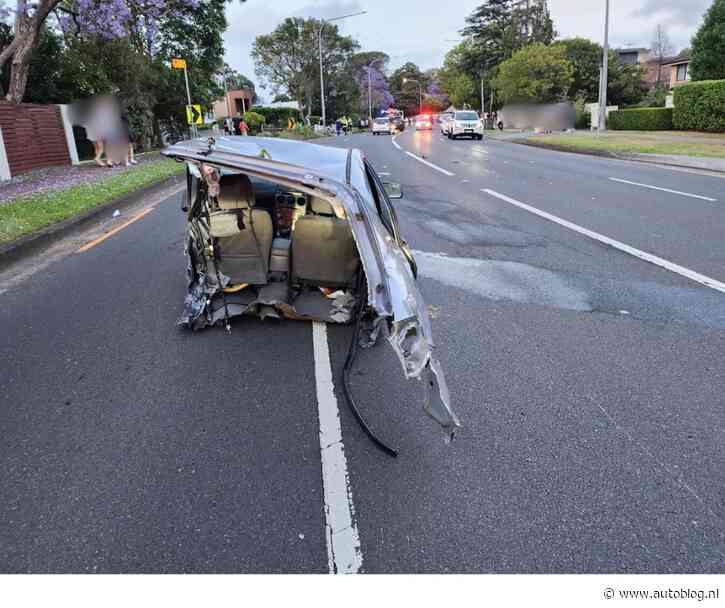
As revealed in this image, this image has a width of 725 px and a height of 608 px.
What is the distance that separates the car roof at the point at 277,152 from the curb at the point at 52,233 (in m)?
4.26

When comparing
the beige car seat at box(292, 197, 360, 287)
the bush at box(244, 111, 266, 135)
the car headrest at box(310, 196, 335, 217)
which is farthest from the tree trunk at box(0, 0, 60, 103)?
the bush at box(244, 111, 266, 135)

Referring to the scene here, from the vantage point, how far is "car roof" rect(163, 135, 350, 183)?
11.4 ft

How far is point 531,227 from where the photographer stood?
26.9ft

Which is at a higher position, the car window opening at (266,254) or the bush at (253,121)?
the bush at (253,121)

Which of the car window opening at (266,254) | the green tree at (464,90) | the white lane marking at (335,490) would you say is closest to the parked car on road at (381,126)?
the green tree at (464,90)

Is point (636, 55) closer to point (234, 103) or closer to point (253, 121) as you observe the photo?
point (234, 103)

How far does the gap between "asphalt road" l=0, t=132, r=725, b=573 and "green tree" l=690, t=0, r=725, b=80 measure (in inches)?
1390

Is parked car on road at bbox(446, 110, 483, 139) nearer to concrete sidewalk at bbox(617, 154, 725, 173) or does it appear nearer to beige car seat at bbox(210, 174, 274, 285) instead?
concrete sidewalk at bbox(617, 154, 725, 173)

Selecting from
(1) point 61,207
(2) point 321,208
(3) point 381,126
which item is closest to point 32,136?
(1) point 61,207

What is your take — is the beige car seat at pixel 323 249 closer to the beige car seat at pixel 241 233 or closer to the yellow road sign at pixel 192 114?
the beige car seat at pixel 241 233

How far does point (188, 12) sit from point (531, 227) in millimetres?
23389

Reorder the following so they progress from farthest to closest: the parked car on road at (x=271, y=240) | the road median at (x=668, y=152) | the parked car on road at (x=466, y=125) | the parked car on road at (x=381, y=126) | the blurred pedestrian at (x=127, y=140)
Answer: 1. the parked car on road at (x=381, y=126)
2. the parked car on road at (x=466, y=125)
3. the blurred pedestrian at (x=127, y=140)
4. the road median at (x=668, y=152)
5. the parked car on road at (x=271, y=240)

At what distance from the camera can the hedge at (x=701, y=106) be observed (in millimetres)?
26516
